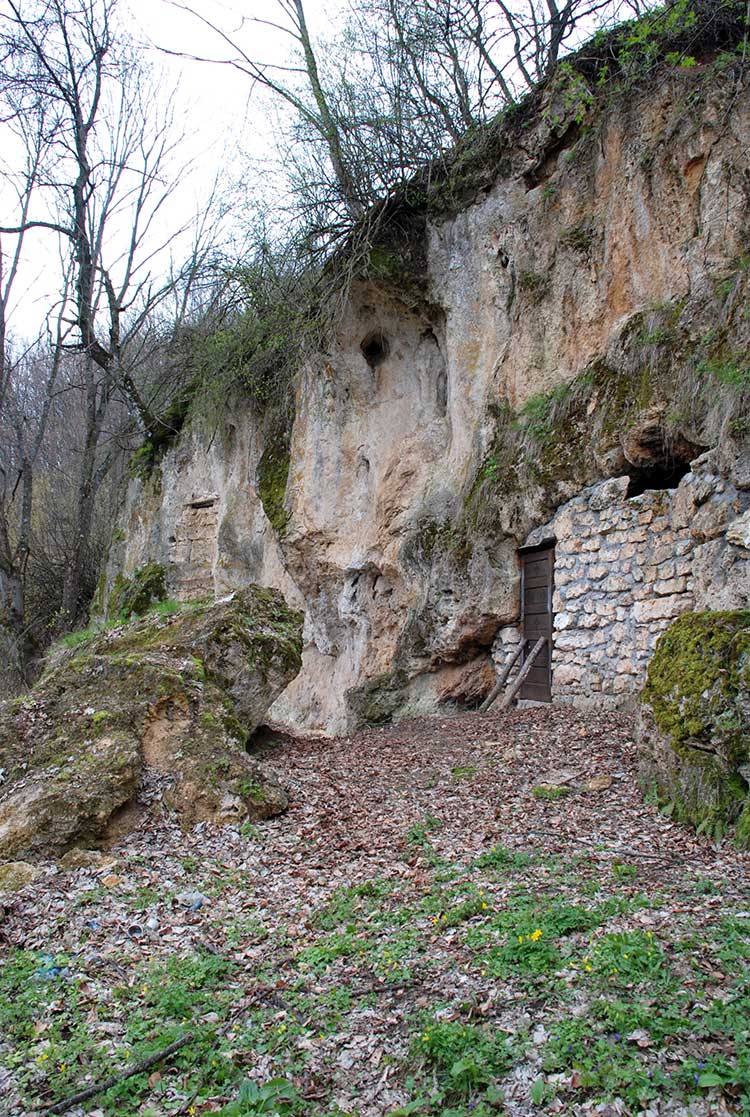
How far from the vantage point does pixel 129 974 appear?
350 centimetres

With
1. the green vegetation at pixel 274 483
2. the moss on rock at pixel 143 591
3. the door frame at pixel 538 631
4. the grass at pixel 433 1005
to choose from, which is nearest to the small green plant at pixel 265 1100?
the grass at pixel 433 1005

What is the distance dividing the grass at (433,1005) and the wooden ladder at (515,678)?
5214 mm

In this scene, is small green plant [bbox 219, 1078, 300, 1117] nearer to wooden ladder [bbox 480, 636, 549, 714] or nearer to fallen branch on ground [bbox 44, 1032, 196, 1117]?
fallen branch on ground [bbox 44, 1032, 196, 1117]

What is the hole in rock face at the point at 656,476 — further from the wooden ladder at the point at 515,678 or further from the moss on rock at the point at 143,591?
the moss on rock at the point at 143,591

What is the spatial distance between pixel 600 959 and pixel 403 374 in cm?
1077

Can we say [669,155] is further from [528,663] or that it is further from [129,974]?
[129,974]

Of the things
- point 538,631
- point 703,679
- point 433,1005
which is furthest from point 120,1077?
point 538,631

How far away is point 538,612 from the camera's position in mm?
9484

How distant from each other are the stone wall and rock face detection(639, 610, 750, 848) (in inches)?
66.4

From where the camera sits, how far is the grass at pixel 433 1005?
2492 millimetres

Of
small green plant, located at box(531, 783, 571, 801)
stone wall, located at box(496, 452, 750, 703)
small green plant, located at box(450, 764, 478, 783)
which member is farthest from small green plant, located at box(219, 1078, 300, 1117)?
stone wall, located at box(496, 452, 750, 703)

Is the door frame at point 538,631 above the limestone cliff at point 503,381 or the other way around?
the other way around

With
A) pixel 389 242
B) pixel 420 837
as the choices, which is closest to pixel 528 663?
pixel 420 837

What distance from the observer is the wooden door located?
9227 mm
